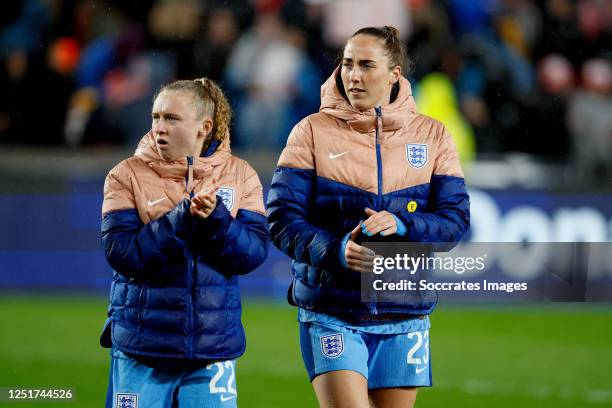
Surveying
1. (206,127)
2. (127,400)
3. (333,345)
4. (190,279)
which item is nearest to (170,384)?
(127,400)

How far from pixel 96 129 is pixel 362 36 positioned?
6.26 m

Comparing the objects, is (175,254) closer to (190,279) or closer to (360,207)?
(190,279)

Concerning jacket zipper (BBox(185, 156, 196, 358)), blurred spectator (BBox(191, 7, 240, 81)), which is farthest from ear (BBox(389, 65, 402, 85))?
blurred spectator (BBox(191, 7, 240, 81))

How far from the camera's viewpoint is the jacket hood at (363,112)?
14.1 feet

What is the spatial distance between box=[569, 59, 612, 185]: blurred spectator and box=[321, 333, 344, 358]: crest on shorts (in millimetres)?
6813

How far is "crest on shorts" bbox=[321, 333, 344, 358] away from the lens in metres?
4.22

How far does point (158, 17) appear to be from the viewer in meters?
10.6

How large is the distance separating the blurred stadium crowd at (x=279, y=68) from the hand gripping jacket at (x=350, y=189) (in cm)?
571

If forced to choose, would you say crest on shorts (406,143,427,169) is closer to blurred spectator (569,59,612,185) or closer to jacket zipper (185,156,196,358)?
jacket zipper (185,156,196,358)

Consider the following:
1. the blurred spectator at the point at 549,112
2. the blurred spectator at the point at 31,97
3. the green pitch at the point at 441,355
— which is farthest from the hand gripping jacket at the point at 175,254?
the blurred spectator at the point at 549,112

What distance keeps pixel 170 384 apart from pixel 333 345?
61 centimetres

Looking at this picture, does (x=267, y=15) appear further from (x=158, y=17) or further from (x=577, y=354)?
(x=577, y=354)

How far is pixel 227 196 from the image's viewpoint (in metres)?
4.07

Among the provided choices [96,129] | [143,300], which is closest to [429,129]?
[143,300]
